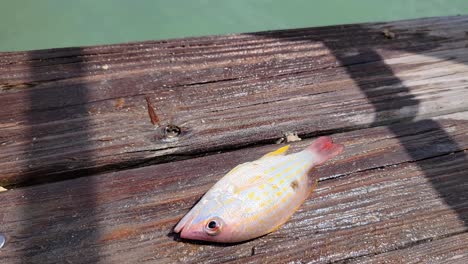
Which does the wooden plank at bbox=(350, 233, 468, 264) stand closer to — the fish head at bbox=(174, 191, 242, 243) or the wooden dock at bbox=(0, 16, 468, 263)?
the wooden dock at bbox=(0, 16, 468, 263)

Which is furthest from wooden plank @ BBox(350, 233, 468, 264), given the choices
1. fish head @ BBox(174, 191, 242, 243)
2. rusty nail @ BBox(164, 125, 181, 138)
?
rusty nail @ BBox(164, 125, 181, 138)

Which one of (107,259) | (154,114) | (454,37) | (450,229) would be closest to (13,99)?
(154,114)

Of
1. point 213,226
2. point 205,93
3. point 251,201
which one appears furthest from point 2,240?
point 205,93

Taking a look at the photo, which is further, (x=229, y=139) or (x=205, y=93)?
(x=205, y=93)

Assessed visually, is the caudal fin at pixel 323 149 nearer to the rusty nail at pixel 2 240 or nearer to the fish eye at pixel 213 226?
the fish eye at pixel 213 226

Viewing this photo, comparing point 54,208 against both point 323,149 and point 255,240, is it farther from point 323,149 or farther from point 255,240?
point 323,149

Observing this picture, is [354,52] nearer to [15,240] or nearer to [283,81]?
[283,81]
